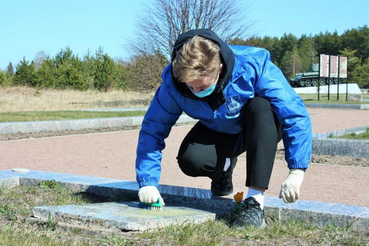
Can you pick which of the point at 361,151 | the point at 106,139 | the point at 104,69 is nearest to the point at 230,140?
the point at 361,151

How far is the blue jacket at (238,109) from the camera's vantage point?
2.79 metres

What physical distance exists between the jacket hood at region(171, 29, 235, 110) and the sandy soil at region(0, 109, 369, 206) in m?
1.76

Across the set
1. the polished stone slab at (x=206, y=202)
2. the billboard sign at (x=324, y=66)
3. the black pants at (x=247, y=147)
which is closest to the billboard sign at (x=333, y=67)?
the billboard sign at (x=324, y=66)

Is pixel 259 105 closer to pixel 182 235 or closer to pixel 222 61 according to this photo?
pixel 222 61

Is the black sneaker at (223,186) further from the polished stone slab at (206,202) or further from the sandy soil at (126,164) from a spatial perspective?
the sandy soil at (126,164)

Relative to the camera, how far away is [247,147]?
292 centimetres

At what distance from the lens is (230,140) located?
10.5 ft

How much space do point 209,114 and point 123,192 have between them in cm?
105

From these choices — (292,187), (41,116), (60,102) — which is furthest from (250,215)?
(60,102)

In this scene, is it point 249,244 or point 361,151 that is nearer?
point 249,244

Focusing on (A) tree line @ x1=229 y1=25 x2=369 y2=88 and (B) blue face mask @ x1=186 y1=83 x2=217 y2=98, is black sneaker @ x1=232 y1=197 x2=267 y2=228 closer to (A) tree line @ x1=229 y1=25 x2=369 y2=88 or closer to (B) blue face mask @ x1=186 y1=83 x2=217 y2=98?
(B) blue face mask @ x1=186 y1=83 x2=217 y2=98

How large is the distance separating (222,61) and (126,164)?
3629 mm

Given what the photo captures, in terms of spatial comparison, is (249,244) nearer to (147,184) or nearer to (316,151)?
(147,184)

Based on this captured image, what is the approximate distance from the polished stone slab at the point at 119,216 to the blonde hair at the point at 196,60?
735mm
